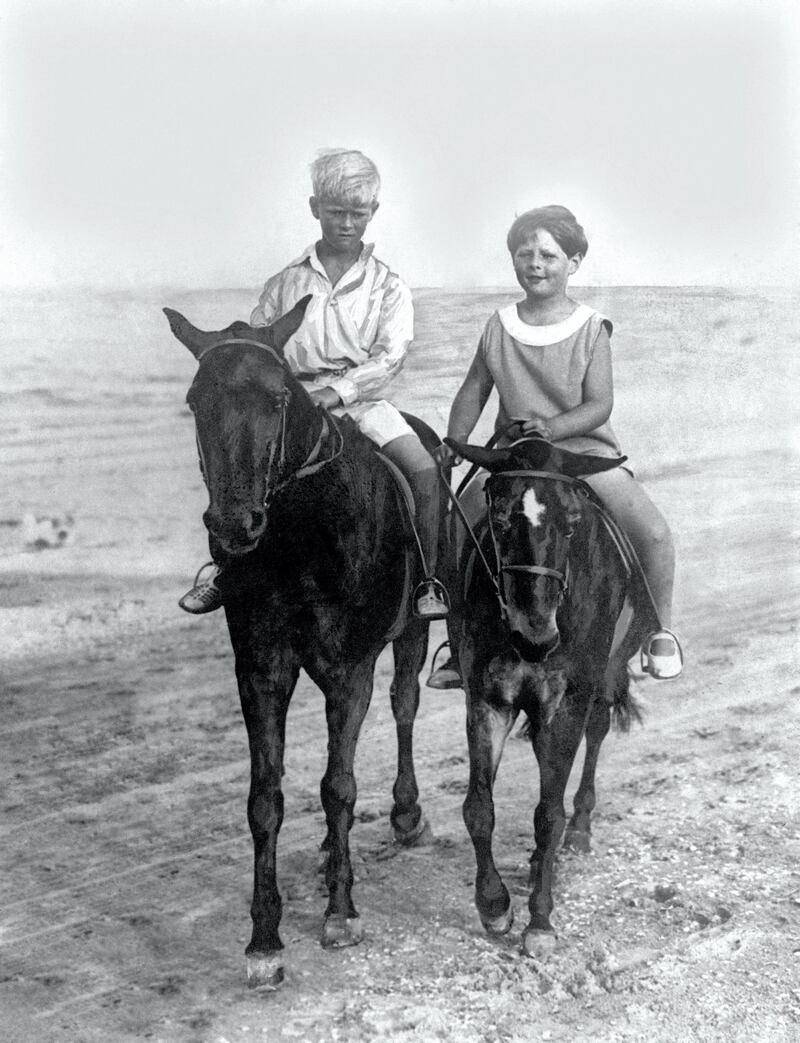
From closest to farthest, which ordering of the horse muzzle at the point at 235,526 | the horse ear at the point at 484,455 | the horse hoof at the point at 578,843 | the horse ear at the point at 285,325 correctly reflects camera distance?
the horse muzzle at the point at 235,526 < the horse ear at the point at 285,325 < the horse ear at the point at 484,455 < the horse hoof at the point at 578,843

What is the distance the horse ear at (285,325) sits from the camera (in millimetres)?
3969

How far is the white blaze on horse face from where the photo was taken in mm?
4078

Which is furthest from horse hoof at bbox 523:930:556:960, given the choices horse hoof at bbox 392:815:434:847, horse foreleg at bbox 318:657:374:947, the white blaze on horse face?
the white blaze on horse face

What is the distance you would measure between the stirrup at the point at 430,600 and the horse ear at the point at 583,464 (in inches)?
26.4

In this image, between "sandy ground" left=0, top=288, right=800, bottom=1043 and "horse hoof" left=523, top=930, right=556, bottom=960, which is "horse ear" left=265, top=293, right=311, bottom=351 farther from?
"horse hoof" left=523, top=930, right=556, bottom=960

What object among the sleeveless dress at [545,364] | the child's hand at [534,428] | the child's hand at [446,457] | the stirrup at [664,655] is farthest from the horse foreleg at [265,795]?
the stirrup at [664,655]

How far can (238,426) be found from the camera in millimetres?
3773

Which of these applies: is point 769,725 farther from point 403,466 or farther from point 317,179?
point 317,179

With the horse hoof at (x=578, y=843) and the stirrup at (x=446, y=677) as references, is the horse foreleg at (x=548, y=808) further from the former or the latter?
the horse hoof at (x=578, y=843)

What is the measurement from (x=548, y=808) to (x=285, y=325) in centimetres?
198

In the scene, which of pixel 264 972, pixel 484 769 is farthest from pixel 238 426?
pixel 264 972

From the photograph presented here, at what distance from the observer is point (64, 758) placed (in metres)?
6.52

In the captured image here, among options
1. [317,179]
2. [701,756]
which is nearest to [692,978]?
[701,756]

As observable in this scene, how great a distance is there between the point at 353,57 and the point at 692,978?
427cm
